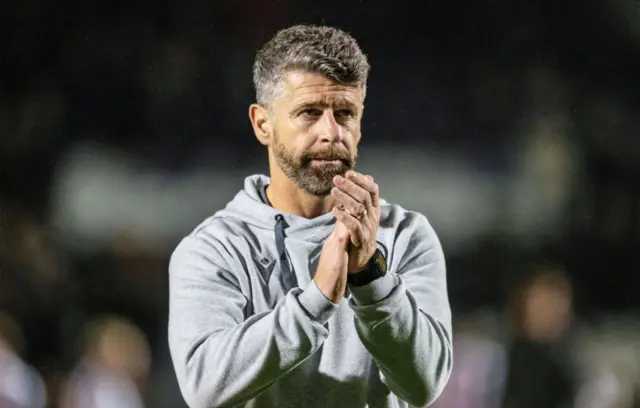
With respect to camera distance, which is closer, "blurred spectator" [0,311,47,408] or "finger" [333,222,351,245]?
"finger" [333,222,351,245]

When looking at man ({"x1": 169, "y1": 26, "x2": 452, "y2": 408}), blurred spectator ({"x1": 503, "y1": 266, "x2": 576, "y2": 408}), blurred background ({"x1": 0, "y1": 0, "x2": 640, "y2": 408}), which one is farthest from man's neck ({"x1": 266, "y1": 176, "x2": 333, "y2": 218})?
blurred spectator ({"x1": 503, "y1": 266, "x2": 576, "y2": 408})

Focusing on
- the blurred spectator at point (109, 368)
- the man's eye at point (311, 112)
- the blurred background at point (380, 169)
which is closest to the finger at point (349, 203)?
the man's eye at point (311, 112)

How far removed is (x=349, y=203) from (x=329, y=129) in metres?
0.10

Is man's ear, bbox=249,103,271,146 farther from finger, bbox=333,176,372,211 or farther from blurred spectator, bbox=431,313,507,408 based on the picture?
blurred spectator, bbox=431,313,507,408

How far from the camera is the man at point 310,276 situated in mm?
718

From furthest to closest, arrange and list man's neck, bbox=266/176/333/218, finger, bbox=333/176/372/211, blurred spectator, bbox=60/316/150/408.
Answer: blurred spectator, bbox=60/316/150/408 → man's neck, bbox=266/176/333/218 → finger, bbox=333/176/372/211

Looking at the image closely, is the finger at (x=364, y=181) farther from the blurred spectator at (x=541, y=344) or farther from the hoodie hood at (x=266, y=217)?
the blurred spectator at (x=541, y=344)

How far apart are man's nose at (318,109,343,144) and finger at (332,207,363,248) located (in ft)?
0.31

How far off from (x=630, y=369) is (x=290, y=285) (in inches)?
28.5

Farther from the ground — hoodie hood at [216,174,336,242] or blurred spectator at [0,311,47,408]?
hoodie hood at [216,174,336,242]

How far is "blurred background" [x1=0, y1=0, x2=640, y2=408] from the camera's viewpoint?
121 cm

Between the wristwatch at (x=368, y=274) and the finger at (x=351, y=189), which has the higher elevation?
the finger at (x=351, y=189)

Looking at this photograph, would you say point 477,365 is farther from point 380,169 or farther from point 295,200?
point 295,200

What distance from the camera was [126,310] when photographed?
1199 millimetres
